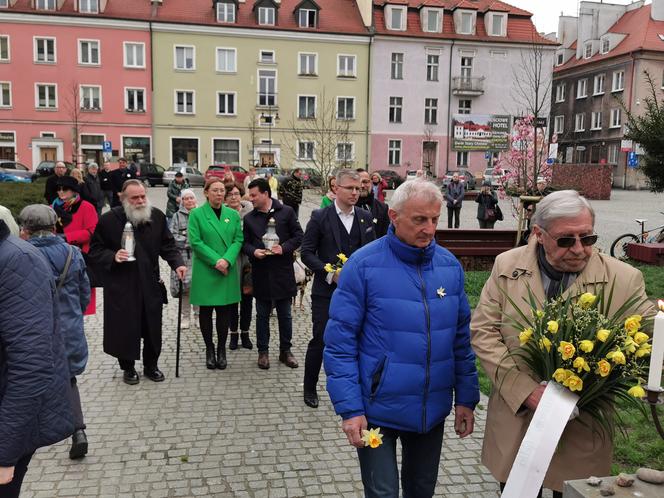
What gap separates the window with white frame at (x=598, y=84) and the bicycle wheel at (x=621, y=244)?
1812 inches

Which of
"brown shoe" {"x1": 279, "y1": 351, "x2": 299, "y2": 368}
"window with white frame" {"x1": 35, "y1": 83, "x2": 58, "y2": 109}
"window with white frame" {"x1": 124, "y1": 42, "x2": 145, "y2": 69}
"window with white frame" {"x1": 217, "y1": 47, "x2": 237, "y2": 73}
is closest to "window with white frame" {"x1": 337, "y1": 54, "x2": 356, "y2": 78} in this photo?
"window with white frame" {"x1": 217, "y1": 47, "x2": 237, "y2": 73}

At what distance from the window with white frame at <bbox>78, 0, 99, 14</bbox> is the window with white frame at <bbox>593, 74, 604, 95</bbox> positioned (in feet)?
139

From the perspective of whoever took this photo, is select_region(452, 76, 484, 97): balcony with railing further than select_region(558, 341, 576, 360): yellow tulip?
Yes

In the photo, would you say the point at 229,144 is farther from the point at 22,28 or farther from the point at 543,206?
the point at 543,206

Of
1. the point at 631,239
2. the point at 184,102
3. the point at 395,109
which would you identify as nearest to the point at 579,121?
Result: the point at 395,109

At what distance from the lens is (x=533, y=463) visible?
2.46 m

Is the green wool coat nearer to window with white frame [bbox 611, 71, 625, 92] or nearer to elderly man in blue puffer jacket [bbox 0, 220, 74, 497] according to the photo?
elderly man in blue puffer jacket [bbox 0, 220, 74, 497]

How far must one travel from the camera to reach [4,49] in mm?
45656

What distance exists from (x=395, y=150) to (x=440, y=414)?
49146 millimetres

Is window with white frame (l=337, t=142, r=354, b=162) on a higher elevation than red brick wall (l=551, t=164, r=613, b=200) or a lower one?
higher

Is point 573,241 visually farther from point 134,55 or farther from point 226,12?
point 226,12

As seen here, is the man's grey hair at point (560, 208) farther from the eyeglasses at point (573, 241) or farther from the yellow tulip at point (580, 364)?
the yellow tulip at point (580, 364)

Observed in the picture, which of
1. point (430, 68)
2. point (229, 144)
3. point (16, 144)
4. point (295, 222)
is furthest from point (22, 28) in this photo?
point (295, 222)

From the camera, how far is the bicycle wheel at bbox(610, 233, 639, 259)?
574 inches
